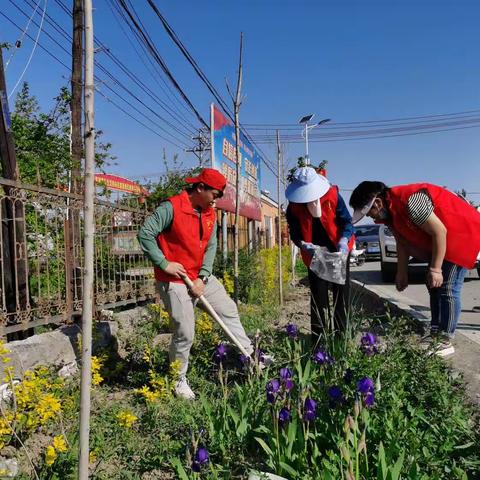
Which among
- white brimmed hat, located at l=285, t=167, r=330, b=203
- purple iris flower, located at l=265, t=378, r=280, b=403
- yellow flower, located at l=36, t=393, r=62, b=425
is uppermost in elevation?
white brimmed hat, located at l=285, t=167, r=330, b=203

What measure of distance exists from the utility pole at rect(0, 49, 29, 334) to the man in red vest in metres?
1.26

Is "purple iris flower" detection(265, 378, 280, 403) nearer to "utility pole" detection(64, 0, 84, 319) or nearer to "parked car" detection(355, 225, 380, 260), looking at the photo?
"utility pole" detection(64, 0, 84, 319)

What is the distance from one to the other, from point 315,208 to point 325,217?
0.13m

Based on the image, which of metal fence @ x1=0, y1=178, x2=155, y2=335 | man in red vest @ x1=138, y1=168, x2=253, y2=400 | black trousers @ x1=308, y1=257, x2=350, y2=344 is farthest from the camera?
metal fence @ x1=0, y1=178, x2=155, y2=335

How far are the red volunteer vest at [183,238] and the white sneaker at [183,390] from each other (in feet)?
2.21

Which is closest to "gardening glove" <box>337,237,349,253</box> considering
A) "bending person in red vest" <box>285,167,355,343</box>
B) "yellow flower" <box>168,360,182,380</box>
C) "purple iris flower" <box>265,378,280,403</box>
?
"bending person in red vest" <box>285,167,355,343</box>

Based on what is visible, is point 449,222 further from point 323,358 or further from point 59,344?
point 59,344

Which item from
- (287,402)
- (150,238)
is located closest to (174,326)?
(150,238)

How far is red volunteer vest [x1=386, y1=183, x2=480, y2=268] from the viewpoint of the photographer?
3.38m

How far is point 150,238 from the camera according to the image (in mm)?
3145

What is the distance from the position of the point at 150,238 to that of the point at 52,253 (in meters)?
1.99

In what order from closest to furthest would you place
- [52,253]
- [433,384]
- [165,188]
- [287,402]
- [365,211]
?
[287,402] < [433,384] < [365,211] < [52,253] < [165,188]

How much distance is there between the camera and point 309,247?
11.6ft

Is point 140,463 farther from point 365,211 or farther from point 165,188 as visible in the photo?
point 165,188
